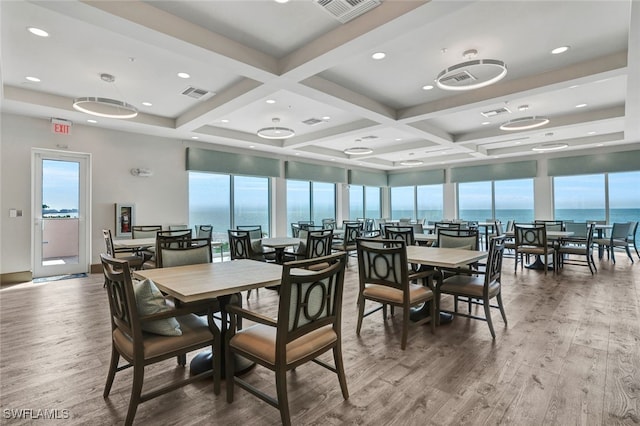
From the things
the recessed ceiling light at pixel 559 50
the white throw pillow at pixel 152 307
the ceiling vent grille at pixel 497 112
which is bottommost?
the white throw pillow at pixel 152 307

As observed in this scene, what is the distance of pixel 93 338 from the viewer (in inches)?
125

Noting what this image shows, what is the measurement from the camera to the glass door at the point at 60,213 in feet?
19.5

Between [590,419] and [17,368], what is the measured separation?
4078mm

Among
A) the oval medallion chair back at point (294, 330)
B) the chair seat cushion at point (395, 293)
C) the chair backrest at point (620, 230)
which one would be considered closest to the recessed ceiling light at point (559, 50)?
the chair seat cushion at point (395, 293)

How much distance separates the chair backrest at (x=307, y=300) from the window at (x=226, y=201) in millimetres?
6812

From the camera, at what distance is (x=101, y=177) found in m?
6.46

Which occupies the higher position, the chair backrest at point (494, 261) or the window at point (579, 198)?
the window at point (579, 198)

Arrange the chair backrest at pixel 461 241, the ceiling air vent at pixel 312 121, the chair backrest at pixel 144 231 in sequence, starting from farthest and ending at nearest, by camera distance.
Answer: the ceiling air vent at pixel 312 121 < the chair backrest at pixel 144 231 < the chair backrest at pixel 461 241

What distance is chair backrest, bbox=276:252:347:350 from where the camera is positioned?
1.73 meters

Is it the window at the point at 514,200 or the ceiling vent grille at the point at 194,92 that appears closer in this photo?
the ceiling vent grille at the point at 194,92

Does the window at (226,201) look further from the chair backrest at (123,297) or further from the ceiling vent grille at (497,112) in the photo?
the chair backrest at (123,297)

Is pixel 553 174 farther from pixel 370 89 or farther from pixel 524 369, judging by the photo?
pixel 524 369

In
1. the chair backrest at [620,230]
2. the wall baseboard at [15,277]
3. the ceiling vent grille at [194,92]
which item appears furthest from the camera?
the chair backrest at [620,230]

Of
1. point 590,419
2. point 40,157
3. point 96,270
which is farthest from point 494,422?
point 40,157
